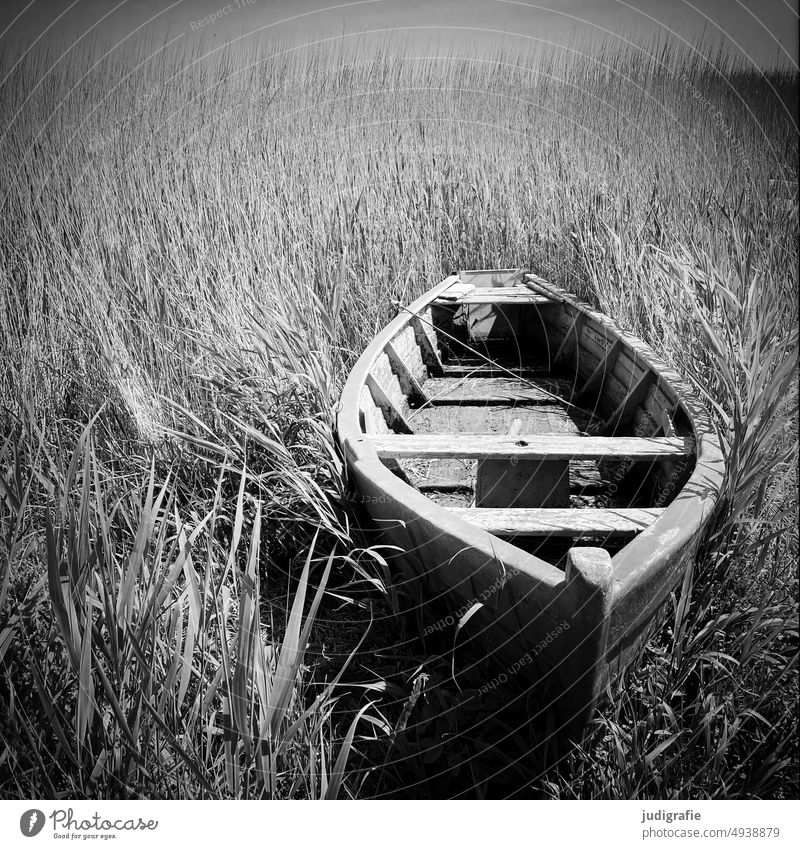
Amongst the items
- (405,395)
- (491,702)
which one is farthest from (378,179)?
(491,702)

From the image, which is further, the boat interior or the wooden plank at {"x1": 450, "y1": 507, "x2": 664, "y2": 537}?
the boat interior

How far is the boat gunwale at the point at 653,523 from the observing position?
3.99 feet

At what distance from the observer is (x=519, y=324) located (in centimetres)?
375

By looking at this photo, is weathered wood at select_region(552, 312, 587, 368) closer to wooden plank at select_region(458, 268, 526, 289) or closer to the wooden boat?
the wooden boat

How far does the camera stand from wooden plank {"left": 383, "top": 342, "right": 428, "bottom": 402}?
288 cm

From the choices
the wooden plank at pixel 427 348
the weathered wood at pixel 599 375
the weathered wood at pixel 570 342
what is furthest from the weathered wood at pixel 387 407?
the weathered wood at pixel 570 342

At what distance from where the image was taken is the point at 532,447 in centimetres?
190

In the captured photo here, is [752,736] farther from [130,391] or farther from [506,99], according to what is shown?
[506,99]

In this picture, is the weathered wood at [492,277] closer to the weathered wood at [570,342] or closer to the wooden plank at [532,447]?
the weathered wood at [570,342]

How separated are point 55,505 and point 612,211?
3.36 m

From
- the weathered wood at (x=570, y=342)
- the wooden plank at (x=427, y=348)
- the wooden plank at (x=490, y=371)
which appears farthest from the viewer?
the wooden plank at (x=490, y=371)

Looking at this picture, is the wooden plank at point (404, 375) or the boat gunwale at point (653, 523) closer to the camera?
the boat gunwale at point (653, 523)

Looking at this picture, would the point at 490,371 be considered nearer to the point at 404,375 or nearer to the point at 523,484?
the point at 404,375

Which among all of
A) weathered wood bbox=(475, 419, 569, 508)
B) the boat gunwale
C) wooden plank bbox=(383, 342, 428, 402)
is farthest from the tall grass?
weathered wood bbox=(475, 419, 569, 508)
